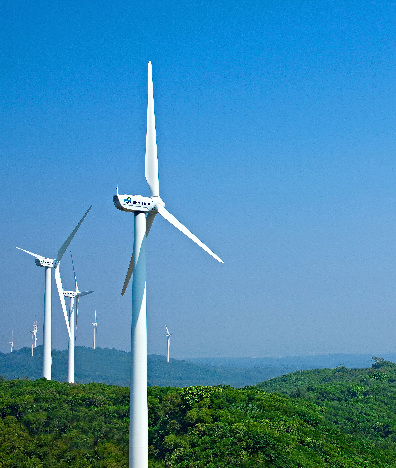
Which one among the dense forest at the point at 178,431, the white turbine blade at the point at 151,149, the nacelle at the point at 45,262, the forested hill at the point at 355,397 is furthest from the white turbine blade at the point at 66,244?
the forested hill at the point at 355,397

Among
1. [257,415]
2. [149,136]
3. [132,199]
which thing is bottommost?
[257,415]

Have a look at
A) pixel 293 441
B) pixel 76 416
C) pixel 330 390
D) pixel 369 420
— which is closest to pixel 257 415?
pixel 293 441

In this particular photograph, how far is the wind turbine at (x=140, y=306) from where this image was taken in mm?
45406

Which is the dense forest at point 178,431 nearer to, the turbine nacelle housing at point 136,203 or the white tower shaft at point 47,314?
the white tower shaft at point 47,314

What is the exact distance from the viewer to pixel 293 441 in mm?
64188

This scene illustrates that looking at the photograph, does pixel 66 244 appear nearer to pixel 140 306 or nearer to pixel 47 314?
pixel 47 314

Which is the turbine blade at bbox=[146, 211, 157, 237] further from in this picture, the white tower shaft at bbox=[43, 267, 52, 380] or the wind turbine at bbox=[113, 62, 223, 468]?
the white tower shaft at bbox=[43, 267, 52, 380]

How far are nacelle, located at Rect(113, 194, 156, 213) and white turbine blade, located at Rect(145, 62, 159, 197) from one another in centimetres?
133

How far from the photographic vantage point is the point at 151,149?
50375 mm

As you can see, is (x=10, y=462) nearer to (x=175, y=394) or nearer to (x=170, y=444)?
(x=170, y=444)

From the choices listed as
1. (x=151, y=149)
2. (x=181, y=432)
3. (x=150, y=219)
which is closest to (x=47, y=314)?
(x=181, y=432)

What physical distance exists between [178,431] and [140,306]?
27448 mm

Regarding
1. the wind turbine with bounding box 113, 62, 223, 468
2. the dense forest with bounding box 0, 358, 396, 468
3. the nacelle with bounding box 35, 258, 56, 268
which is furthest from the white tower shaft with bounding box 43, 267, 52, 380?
the wind turbine with bounding box 113, 62, 223, 468

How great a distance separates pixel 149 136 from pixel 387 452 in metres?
48.9
